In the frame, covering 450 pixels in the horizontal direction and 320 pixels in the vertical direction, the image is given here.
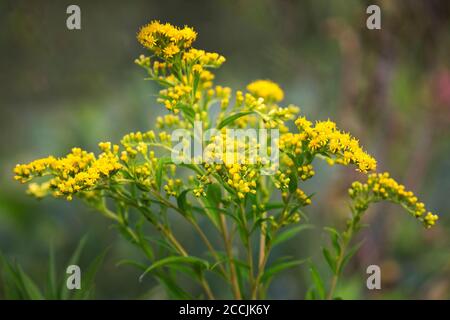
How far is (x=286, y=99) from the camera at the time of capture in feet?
9.65

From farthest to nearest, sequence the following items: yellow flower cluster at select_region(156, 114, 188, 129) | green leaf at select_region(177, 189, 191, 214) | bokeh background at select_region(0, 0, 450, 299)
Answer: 1. bokeh background at select_region(0, 0, 450, 299)
2. yellow flower cluster at select_region(156, 114, 188, 129)
3. green leaf at select_region(177, 189, 191, 214)

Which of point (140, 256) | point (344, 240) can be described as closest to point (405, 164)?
point (140, 256)

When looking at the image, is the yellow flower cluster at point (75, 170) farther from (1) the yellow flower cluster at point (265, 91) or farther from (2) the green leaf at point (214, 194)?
(1) the yellow flower cluster at point (265, 91)

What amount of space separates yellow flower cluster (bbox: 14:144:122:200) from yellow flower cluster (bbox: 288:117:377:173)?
12.0 inches

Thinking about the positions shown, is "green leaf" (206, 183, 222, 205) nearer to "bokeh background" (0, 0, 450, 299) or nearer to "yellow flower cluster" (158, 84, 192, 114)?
"yellow flower cluster" (158, 84, 192, 114)

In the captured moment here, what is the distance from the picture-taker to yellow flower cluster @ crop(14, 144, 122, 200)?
3.05ft

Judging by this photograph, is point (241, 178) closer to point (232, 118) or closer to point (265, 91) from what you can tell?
point (232, 118)

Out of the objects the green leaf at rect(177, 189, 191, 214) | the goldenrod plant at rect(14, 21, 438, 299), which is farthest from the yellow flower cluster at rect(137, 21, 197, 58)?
the green leaf at rect(177, 189, 191, 214)

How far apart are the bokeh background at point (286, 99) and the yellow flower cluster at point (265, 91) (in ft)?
1.17

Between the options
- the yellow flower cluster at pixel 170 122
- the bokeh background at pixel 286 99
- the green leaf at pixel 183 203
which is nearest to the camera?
the green leaf at pixel 183 203

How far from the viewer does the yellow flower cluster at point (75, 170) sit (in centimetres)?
93

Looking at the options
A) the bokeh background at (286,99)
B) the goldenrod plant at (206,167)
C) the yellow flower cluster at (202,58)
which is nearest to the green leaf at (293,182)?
Answer: the goldenrod plant at (206,167)
